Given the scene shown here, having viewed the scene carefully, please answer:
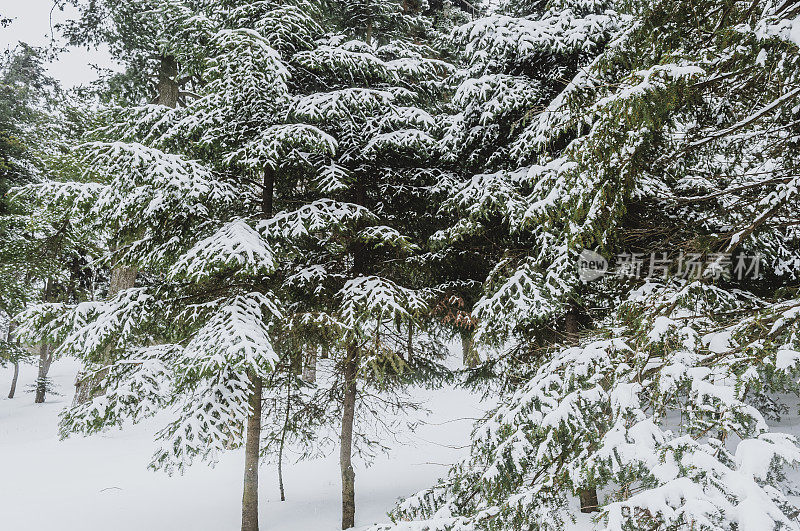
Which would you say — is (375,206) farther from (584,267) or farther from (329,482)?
(329,482)

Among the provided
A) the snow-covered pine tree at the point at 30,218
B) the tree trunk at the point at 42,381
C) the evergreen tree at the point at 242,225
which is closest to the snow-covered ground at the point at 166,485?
the evergreen tree at the point at 242,225

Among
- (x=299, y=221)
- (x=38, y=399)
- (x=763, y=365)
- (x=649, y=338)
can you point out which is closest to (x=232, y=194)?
(x=299, y=221)

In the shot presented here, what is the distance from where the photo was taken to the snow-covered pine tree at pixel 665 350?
7.20ft

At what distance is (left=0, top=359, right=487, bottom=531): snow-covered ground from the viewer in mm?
8539

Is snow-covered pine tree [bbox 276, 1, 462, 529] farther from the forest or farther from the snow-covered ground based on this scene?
the snow-covered ground

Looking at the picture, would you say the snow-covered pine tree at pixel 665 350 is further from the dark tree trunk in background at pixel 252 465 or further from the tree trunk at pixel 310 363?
the dark tree trunk in background at pixel 252 465

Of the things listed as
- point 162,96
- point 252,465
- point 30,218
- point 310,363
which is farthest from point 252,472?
point 162,96

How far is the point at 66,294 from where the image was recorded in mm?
15227

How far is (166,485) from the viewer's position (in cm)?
1047

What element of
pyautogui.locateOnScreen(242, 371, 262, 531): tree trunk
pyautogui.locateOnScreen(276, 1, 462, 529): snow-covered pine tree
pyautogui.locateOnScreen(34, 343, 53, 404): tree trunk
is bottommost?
pyautogui.locateOnScreen(242, 371, 262, 531): tree trunk

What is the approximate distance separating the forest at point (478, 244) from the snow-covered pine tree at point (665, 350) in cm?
3

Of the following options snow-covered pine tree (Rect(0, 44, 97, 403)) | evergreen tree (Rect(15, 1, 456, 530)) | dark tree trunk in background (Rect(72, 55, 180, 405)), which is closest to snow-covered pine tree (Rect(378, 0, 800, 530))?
evergreen tree (Rect(15, 1, 456, 530))

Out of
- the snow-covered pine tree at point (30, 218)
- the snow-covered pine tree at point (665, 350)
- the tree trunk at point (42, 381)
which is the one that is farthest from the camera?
the tree trunk at point (42, 381)

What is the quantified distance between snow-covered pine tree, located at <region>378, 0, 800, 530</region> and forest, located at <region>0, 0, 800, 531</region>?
0.03 metres
